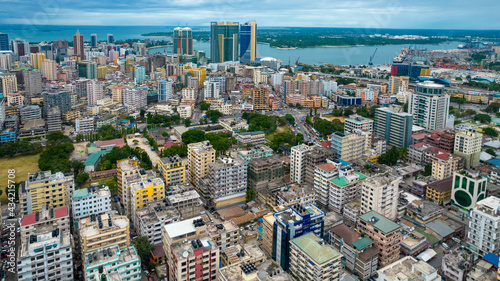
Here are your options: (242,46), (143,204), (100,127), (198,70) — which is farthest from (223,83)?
(143,204)

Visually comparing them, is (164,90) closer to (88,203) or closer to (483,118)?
(88,203)

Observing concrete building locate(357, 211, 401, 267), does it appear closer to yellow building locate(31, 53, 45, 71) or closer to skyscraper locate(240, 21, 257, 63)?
yellow building locate(31, 53, 45, 71)

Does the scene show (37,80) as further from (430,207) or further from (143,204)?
(430,207)

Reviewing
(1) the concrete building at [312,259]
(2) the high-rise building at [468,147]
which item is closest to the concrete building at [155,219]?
(1) the concrete building at [312,259]

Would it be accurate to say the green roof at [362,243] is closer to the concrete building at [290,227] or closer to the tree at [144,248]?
the concrete building at [290,227]

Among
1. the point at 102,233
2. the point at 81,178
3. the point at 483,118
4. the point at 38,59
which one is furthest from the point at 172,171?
the point at 38,59
